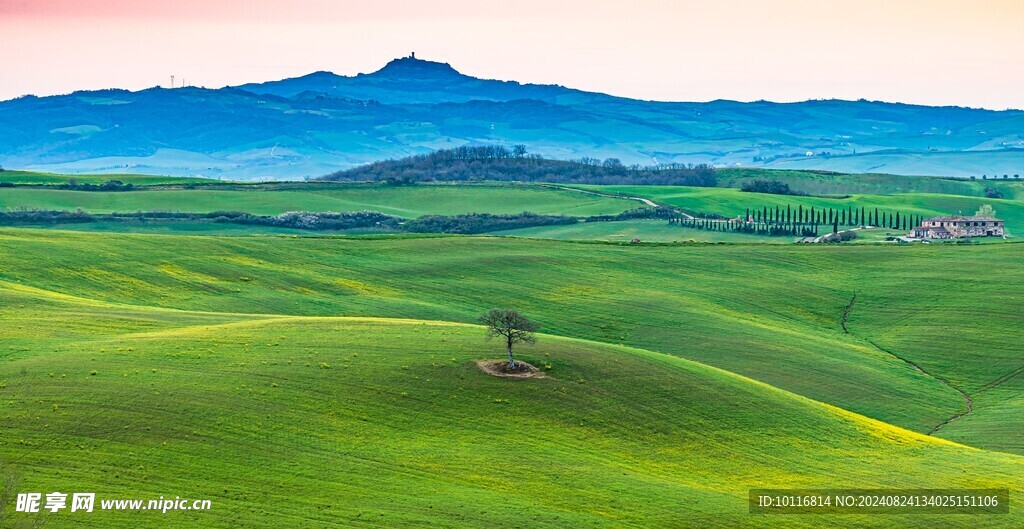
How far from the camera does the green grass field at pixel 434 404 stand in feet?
160

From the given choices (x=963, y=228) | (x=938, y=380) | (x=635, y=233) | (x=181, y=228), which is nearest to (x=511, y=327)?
(x=938, y=380)

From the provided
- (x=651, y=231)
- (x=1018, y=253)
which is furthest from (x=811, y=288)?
(x=651, y=231)

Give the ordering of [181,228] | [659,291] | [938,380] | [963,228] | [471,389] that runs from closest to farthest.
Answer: [471,389] < [938,380] < [659,291] < [181,228] < [963,228]

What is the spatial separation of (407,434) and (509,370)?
10.9 meters

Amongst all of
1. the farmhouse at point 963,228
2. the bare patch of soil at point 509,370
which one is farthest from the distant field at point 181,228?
the bare patch of soil at point 509,370

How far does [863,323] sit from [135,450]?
74400mm

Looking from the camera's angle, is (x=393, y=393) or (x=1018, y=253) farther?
(x=1018, y=253)

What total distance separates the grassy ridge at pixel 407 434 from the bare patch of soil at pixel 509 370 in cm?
89

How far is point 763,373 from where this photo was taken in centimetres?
8444

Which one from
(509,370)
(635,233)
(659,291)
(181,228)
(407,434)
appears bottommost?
(407,434)

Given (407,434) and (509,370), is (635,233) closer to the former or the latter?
(509,370)

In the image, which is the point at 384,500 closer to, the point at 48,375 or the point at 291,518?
the point at 291,518

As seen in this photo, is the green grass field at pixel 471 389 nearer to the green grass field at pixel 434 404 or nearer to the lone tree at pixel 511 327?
the green grass field at pixel 434 404

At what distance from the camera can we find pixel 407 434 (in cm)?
5603
